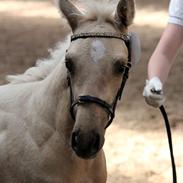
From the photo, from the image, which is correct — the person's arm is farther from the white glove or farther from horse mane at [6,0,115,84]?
horse mane at [6,0,115,84]

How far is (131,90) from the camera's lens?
5.79 meters

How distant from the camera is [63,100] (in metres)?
2.47

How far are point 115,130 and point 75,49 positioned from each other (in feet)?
8.49

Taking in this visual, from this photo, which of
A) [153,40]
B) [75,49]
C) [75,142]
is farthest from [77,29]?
[153,40]

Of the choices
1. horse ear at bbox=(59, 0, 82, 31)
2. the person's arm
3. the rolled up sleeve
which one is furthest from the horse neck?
the rolled up sleeve

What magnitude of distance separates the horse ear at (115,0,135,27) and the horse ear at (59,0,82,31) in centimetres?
17

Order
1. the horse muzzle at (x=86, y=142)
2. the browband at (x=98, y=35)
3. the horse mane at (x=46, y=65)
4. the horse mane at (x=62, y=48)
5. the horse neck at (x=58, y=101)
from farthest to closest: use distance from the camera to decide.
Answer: the horse mane at (x=46, y=65), the horse neck at (x=58, y=101), the horse mane at (x=62, y=48), the browband at (x=98, y=35), the horse muzzle at (x=86, y=142)

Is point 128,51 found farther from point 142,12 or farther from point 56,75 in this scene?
point 142,12

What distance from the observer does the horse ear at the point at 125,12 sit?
2303 mm

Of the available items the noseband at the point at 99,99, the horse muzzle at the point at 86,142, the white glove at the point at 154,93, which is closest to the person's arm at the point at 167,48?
the white glove at the point at 154,93

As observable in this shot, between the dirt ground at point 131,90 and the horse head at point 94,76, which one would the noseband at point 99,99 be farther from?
the dirt ground at point 131,90

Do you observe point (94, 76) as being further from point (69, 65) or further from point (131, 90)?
point (131, 90)

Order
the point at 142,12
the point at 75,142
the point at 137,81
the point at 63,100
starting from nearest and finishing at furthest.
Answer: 1. the point at 75,142
2. the point at 63,100
3. the point at 137,81
4. the point at 142,12

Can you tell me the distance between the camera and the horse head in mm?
2139
